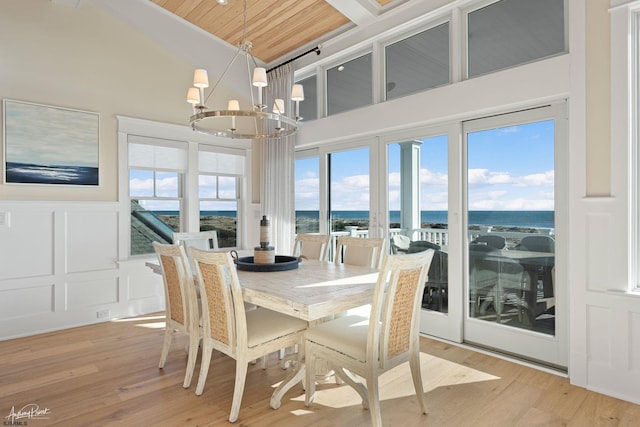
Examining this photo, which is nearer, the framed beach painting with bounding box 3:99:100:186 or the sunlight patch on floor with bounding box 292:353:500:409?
the sunlight patch on floor with bounding box 292:353:500:409

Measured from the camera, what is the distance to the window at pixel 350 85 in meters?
4.43

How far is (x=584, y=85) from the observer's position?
2660mm

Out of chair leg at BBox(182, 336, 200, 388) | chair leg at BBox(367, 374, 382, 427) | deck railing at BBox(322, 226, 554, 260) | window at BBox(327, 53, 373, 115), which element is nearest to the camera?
chair leg at BBox(367, 374, 382, 427)

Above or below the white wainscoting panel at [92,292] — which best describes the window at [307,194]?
above

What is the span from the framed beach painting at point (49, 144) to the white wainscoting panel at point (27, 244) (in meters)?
0.37

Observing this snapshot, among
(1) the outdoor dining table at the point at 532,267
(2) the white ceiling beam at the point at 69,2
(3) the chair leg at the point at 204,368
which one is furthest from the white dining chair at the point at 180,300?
(2) the white ceiling beam at the point at 69,2

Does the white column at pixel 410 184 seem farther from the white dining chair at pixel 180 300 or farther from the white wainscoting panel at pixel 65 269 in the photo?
the white wainscoting panel at pixel 65 269

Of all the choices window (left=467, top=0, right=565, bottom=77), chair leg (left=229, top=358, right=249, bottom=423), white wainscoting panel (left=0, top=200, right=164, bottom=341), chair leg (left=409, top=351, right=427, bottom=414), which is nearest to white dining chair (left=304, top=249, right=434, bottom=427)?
chair leg (left=409, top=351, right=427, bottom=414)

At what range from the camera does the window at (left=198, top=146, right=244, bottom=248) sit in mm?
5312

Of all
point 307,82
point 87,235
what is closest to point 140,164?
point 87,235

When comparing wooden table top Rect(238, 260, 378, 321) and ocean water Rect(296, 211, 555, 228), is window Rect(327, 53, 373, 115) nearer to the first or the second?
ocean water Rect(296, 211, 555, 228)

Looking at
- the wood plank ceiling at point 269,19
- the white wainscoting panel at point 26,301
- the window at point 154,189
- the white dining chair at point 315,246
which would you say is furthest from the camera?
the window at point 154,189

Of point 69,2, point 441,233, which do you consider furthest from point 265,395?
point 69,2

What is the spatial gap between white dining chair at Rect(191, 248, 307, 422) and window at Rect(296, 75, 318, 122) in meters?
3.23
